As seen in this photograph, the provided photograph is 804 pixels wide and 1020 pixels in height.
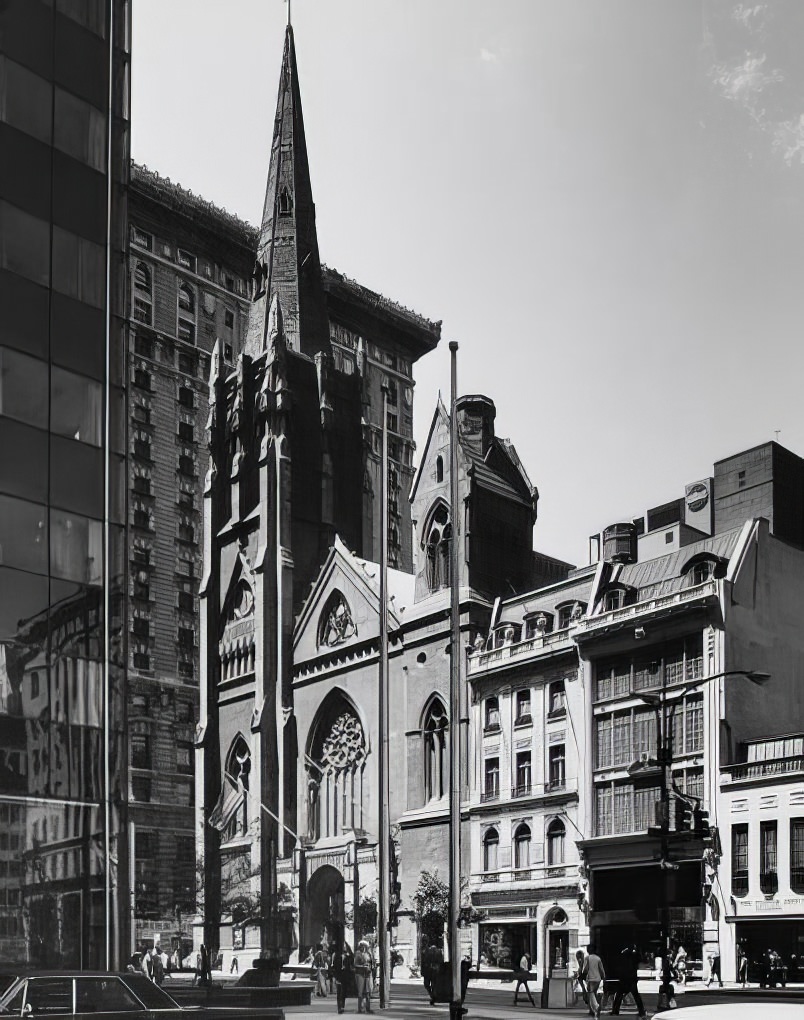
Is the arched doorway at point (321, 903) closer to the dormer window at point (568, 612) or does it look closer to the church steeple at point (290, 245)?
the dormer window at point (568, 612)

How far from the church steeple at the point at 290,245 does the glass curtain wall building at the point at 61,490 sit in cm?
2598

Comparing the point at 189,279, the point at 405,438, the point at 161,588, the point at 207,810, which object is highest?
the point at 189,279

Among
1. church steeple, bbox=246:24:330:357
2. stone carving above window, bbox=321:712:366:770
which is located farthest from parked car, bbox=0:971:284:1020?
church steeple, bbox=246:24:330:357

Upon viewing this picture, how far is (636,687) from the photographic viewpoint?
4438 cm

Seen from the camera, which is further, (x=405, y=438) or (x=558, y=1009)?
(x=405, y=438)

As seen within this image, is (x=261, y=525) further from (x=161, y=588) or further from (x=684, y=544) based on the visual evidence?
(x=684, y=544)

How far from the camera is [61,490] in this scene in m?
34.7

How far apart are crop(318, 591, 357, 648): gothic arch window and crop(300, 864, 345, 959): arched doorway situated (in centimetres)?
904

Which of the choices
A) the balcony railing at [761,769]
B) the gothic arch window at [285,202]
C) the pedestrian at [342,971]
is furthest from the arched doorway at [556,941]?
the gothic arch window at [285,202]

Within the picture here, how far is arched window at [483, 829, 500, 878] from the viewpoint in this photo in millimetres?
48031

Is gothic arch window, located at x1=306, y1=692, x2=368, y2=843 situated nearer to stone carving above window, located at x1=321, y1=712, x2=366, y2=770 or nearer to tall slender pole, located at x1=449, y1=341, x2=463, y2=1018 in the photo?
stone carving above window, located at x1=321, y1=712, x2=366, y2=770

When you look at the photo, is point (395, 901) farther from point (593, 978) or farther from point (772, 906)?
point (593, 978)

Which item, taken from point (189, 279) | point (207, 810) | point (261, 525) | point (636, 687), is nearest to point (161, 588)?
point (261, 525)

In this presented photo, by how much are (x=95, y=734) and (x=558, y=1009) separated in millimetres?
13644
